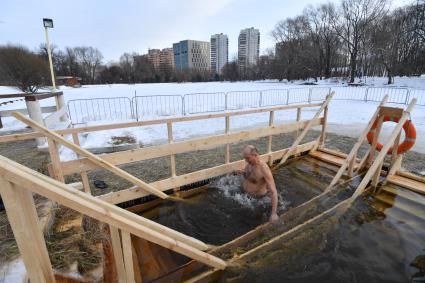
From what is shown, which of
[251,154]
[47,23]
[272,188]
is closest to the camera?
[272,188]

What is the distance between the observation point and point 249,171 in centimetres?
411

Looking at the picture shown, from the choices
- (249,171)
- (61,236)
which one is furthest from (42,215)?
(249,171)

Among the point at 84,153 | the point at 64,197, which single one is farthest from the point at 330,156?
the point at 64,197

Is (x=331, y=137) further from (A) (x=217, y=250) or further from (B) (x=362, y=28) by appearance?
(B) (x=362, y=28)

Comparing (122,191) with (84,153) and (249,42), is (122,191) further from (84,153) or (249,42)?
(249,42)

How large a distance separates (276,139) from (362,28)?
3443 centimetres

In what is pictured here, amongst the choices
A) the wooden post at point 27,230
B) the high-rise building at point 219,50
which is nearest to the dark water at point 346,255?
the wooden post at point 27,230

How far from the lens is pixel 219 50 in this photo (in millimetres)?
98938

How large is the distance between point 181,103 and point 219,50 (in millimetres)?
91279

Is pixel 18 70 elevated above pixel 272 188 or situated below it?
above

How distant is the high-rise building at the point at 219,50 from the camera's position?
9700 cm

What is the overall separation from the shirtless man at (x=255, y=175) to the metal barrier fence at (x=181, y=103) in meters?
6.53

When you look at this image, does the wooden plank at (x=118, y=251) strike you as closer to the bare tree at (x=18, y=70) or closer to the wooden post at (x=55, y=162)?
the wooden post at (x=55, y=162)

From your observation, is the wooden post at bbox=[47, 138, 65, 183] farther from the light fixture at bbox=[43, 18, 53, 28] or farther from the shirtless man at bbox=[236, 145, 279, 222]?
the light fixture at bbox=[43, 18, 53, 28]
